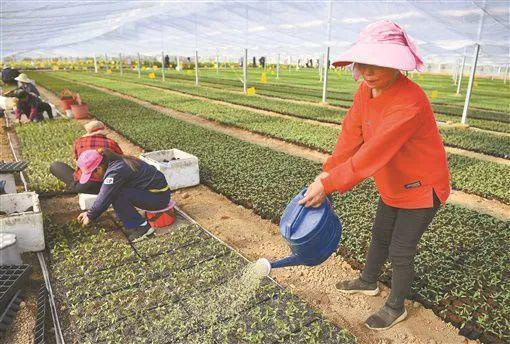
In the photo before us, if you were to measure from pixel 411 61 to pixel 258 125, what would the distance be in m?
8.49

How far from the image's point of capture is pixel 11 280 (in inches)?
123

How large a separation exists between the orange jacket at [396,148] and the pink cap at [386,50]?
0.17 metres

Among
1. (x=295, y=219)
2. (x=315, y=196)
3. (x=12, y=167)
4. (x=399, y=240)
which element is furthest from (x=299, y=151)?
(x=315, y=196)

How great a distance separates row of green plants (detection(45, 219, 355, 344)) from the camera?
276cm

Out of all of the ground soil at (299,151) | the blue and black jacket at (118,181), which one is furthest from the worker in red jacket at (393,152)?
the ground soil at (299,151)

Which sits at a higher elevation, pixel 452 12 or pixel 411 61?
pixel 452 12

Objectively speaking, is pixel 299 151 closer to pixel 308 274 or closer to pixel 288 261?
pixel 308 274

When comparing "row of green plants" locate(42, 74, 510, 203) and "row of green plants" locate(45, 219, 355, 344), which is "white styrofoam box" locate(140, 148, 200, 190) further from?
"row of green plants" locate(42, 74, 510, 203)

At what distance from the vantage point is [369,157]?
2.17 metres

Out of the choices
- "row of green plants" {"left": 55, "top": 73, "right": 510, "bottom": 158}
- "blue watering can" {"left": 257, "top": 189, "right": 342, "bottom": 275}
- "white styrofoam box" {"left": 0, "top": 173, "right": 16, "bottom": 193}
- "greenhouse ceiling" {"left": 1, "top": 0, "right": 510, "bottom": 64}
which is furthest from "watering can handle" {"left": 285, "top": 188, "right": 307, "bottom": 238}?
"greenhouse ceiling" {"left": 1, "top": 0, "right": 510, "bottom": 64}

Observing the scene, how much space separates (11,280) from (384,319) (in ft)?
10.1

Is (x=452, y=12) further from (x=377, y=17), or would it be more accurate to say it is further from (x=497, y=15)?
(x=377, y=17)

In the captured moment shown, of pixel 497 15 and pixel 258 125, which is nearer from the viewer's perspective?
pixel 497 15

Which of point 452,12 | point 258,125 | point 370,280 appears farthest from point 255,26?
point 370,280
